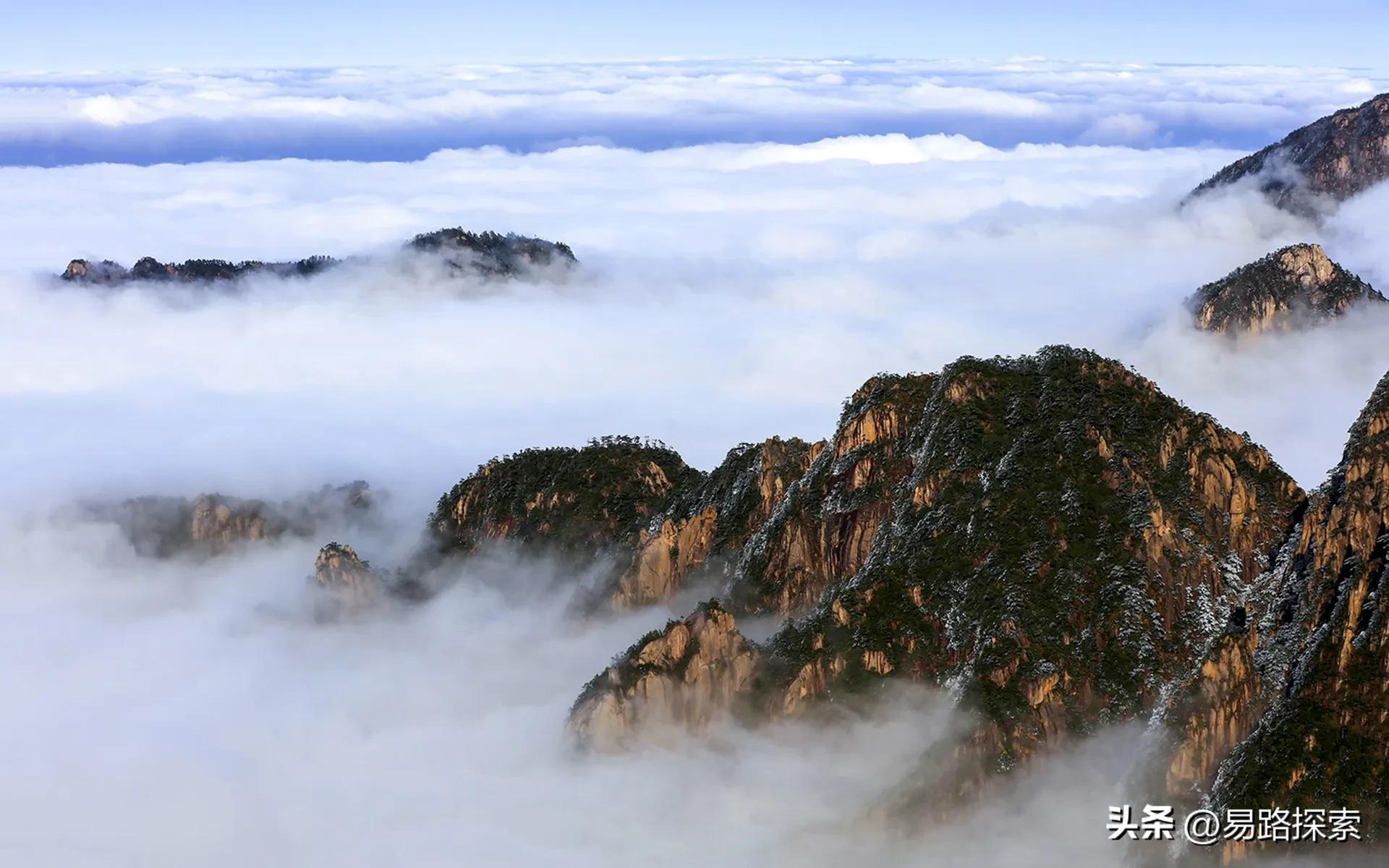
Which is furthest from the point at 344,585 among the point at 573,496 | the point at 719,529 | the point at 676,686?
the point at 676,686

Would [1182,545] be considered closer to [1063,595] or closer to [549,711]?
[1063,595]

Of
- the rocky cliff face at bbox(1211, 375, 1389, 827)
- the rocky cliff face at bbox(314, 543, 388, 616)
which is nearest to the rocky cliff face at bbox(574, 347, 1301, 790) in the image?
the rocky cliff face at bbox(1211, 375, 1389, 827)

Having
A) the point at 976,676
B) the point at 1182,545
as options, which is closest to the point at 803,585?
the point at 976,676

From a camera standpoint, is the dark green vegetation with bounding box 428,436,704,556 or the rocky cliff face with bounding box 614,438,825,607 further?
the dark green vegetation with bounding box 428,436,704,556

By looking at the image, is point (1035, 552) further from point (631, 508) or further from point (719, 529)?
point (631, 508)

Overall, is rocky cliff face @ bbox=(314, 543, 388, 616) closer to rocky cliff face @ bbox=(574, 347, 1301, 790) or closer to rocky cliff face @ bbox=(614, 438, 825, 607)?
rocky cliff face @ bbox=(614, 438, 825, 607)

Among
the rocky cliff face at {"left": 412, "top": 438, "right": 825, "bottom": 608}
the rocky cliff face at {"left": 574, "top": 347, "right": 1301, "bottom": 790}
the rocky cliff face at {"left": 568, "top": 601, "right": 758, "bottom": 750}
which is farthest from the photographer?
the rocky cliff face at {"left": 412, "top": 438, "right": 825, "bottom": 608}

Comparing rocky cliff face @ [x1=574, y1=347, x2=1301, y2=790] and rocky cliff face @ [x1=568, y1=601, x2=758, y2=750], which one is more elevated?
rocky cliff face @ [x1=574, y1=347, x2=1301, y2=790]

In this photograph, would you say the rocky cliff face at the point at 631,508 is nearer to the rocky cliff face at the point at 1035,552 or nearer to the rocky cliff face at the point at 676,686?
the rocky cliff face at the point at 1035,552
